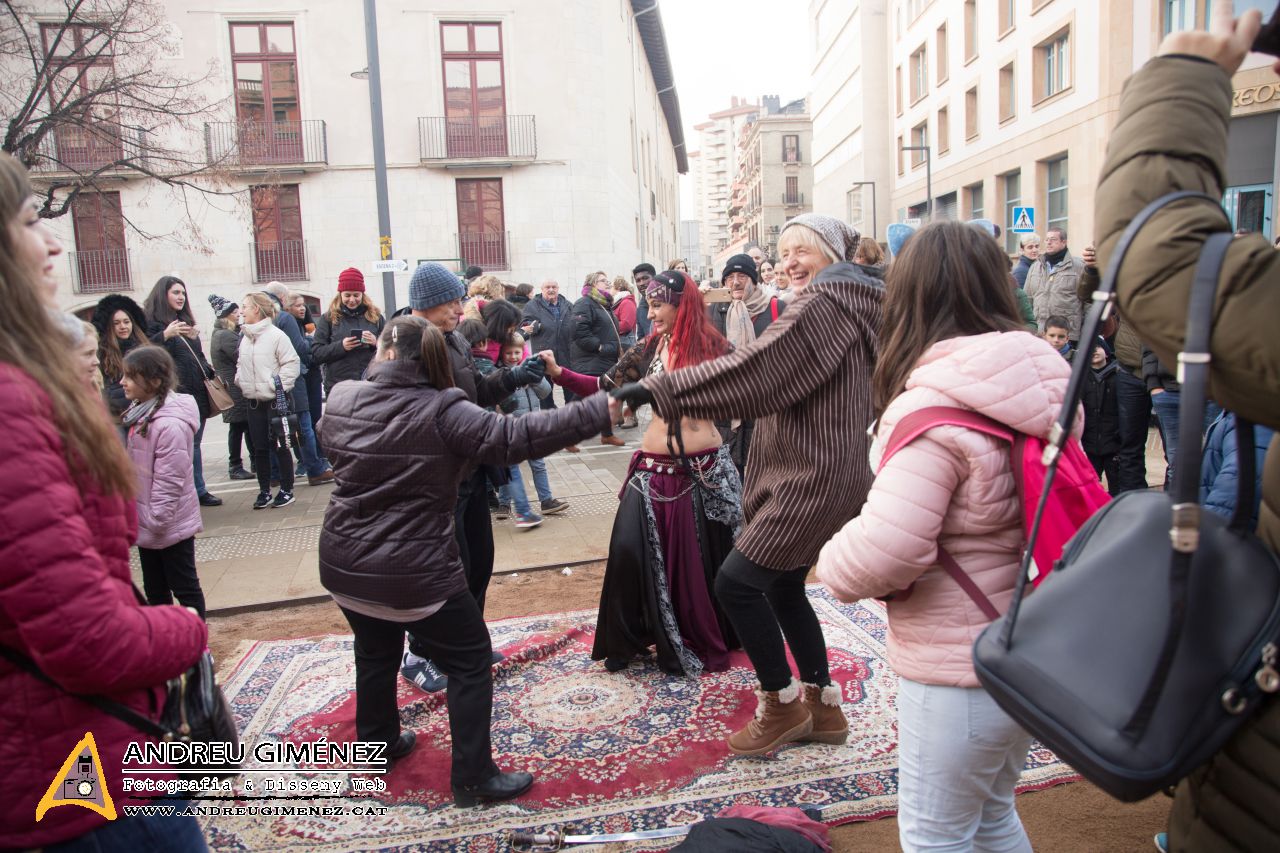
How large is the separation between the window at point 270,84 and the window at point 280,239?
0.95 m

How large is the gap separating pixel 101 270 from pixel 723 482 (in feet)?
69.5

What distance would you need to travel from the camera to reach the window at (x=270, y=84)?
65.4ft

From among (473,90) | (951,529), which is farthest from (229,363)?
(473,90)

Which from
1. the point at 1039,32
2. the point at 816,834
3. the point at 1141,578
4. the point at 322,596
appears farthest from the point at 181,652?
the point at 1039,32

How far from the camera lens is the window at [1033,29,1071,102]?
2270 centimetres

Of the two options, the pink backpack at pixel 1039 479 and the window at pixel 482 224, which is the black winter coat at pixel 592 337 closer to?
the pink backpack at pixel 1039 479

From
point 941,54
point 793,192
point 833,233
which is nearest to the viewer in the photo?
point 833,233

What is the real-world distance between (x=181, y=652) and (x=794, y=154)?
8877 centimetres

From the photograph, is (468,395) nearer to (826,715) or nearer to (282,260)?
(826,715)

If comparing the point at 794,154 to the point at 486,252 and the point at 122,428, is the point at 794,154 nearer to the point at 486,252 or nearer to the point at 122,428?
the point at 486,252

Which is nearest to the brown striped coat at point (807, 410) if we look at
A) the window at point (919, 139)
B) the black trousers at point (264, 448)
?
the black trousers at point (264, 448)

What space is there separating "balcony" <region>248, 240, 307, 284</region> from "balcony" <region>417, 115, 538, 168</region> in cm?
376

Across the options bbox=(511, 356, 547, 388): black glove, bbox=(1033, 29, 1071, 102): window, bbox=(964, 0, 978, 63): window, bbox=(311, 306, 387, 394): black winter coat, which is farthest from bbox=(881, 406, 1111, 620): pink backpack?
bbox=(964, 0, 978, 63): window

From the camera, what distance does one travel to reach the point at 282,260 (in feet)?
66.7
